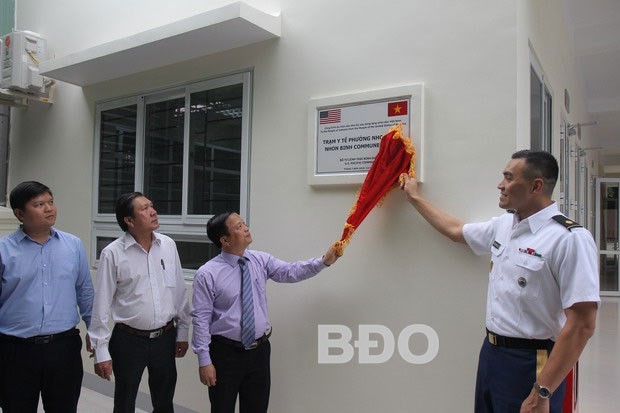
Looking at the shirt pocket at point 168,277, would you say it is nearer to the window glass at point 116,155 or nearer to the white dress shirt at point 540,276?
the window glass at point 116,155

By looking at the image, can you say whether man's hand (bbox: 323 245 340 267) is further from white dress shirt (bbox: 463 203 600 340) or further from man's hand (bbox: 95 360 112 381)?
man's hand (bbox: 95 360 112 381)

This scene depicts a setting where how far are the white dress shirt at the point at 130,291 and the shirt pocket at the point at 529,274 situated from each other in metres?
1.81

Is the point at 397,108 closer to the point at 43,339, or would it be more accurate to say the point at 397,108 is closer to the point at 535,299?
Answer: the point at 535,299

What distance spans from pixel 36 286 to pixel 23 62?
10.1 feet

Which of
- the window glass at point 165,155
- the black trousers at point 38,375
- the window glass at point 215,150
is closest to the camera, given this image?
the black trousers at point 38,375

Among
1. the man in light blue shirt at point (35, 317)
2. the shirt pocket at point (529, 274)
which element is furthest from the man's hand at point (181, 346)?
the shirt pocket at point (529, 274)

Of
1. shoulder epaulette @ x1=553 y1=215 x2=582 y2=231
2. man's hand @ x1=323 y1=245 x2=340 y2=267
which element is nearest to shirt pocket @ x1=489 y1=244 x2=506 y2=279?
shoulder epaulette @ x1=553 y1=215 x2=582 y2=231

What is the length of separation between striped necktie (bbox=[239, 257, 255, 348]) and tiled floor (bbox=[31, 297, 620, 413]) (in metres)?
1.81

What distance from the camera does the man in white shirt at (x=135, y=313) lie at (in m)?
2.59

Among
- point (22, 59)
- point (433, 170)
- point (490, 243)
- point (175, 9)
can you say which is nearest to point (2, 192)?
point (22, 59)

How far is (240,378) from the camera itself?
8.43ft

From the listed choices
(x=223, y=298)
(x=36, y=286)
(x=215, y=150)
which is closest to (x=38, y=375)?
(x=36, y=286)

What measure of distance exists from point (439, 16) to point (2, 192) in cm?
474

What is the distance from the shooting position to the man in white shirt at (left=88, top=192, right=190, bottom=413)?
102 inches
